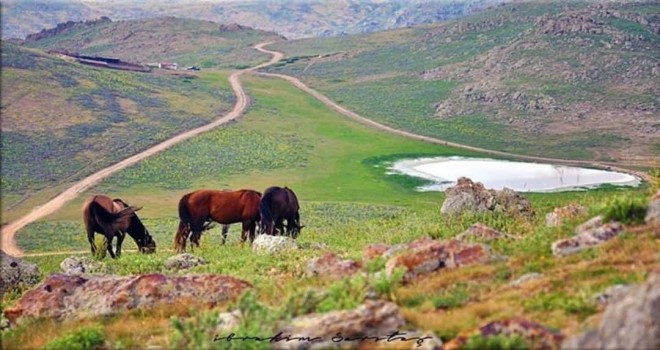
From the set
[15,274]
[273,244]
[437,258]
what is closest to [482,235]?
[437,258]

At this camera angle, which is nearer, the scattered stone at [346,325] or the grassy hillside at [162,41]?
the scattered stone at [346,325]

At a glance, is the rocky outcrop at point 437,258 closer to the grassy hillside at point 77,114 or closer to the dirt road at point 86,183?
the dirt road at point 86,183

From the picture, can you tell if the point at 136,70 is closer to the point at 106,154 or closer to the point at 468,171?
the point at 106,154

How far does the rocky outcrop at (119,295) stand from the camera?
472 inches

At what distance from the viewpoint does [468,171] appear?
6612cm

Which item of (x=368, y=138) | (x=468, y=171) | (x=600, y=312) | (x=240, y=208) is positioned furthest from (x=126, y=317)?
(x=368, y=138)

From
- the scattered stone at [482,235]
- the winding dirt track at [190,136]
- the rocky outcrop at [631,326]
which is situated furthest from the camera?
the winding dirt track at [190,136]

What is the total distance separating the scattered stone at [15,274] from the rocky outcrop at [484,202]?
1192cm

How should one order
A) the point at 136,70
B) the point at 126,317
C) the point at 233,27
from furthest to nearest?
the point at 233,27 → the point at 136,70 → the point at 126,317

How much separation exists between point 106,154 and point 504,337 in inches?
2627

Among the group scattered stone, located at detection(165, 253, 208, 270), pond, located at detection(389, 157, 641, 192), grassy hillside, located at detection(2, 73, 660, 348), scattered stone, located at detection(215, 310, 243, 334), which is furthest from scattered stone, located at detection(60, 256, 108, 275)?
pond, located at detection(389, 157, 641, 192)

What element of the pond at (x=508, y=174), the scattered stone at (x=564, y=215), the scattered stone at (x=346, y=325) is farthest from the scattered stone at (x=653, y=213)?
the pond at (x=508, y=174)

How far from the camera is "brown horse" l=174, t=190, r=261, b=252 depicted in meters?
24.6

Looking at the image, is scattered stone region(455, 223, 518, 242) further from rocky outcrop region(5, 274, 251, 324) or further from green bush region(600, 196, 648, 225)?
rocky outcrop region(5, 274, 251, 324)
